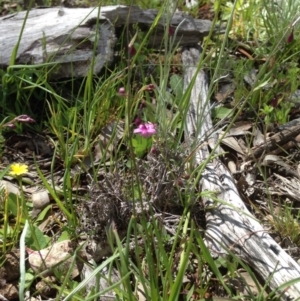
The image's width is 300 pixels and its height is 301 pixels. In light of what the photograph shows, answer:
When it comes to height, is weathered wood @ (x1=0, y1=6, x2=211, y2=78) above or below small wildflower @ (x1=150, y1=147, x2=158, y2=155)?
above

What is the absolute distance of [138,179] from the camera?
1.60 metres

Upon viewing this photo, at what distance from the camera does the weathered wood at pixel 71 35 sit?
2451 mm

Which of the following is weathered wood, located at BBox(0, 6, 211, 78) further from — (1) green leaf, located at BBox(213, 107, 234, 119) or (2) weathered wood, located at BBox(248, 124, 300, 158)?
(2) weathered wood, located at BBox(248, 124, 300, 158)

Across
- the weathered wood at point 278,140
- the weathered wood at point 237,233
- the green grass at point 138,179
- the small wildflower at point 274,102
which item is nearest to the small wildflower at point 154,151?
the green grass at point 138,179

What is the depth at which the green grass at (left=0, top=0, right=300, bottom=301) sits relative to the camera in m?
1.56

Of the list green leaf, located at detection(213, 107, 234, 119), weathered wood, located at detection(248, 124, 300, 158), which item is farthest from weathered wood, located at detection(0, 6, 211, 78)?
weathered wood, located at detection(248, 124, 300, 158)

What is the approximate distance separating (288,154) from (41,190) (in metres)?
0.95

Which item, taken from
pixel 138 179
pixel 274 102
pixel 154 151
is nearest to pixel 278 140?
pixel 274 102

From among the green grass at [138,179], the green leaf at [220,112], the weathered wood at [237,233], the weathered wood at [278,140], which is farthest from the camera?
the green leaf at [220,112]

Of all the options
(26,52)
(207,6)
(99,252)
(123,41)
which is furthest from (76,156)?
(207,6)

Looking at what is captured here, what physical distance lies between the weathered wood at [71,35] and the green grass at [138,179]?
0.24ft

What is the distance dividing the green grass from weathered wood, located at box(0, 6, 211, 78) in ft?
0.24

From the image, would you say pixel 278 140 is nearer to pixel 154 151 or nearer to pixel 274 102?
pixel 274 102

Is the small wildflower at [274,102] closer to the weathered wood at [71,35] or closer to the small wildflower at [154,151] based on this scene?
the weathered wood at [71,35]
